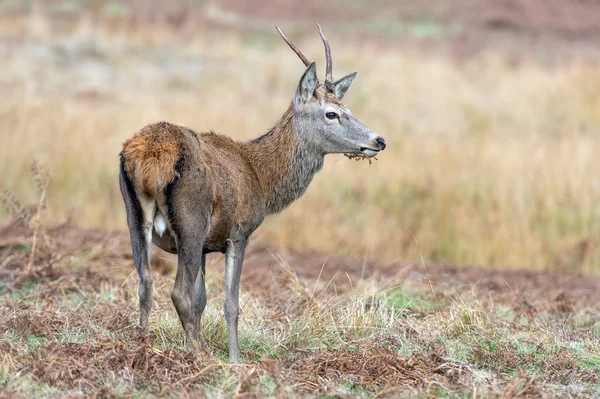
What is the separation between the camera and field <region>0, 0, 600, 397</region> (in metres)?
6.37

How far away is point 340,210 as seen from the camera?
14359 millimetres

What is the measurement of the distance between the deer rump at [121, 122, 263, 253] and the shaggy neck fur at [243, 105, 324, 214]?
487 millimetres

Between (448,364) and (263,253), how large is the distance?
549 centimetres

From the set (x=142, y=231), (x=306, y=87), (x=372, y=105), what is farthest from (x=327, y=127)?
(x=372, y=105)

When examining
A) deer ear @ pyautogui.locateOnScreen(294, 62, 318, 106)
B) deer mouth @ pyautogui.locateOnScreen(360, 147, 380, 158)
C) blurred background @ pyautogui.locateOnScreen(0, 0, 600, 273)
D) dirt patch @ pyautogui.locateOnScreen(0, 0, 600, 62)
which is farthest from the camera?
dirt patch @ pyautogui.locateOnScreen(0, 0, 600, 62)

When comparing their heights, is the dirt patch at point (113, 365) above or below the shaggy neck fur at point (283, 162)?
below

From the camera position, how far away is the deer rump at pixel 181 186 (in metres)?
6.12

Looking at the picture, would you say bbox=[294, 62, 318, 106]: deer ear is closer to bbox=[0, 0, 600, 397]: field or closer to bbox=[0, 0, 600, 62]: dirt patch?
bbox=[0, 0, 600, 397]: field

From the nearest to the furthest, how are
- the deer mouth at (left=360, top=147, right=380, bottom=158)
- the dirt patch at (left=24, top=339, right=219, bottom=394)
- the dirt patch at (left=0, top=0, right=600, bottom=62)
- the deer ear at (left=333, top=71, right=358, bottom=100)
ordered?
the dirt patch at (left=24, top=339, right=219, bottom=394) → the deer mouth at (left=360, top=147, right=380, bottom=158) → the deer ear at (left=333, top=71, right=358, bottom=100) → the dirt patch at (left=0, top=0, right=600, bottom=62)

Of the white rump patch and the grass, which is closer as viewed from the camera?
the grass

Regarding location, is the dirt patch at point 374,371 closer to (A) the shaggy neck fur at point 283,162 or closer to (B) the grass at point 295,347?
(B) the grass at point 295,347

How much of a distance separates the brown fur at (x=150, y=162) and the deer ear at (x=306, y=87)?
156cm

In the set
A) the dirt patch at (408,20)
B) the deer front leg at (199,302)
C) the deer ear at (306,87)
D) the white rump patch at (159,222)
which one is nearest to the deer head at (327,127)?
the deer ear at (306,87)

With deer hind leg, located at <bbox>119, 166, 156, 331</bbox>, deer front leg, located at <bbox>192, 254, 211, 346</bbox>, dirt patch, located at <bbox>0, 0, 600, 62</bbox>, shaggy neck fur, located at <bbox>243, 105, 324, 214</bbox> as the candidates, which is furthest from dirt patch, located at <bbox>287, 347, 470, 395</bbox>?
dirt patch, located at <bbox>0, 0, 600, 62</bbox>
